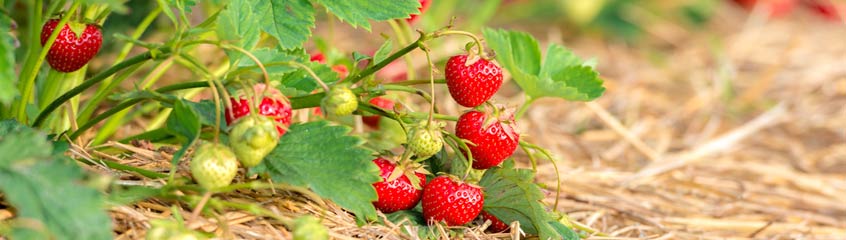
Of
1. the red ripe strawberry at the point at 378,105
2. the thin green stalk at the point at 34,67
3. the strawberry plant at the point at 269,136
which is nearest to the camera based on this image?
the strawberry plant at the point at 269,136

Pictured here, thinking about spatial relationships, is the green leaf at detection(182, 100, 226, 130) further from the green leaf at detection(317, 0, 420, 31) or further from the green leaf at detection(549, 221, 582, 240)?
the green leaf at detection(549, 221, 582, 240)

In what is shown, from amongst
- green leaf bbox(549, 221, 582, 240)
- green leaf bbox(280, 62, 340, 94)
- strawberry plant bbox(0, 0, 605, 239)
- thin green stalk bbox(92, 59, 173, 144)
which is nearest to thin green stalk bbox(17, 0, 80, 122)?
strawberry plant bbox(0, 0, 605, 239)

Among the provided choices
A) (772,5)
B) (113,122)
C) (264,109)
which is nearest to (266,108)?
(264,109)

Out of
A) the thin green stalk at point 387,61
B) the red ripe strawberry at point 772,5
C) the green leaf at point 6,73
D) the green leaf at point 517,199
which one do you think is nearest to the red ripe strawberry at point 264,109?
the thin green stalk at point 387,61

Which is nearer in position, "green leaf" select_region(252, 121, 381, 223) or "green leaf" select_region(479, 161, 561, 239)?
"green leaf" select_region(252, 121, 381, 223)

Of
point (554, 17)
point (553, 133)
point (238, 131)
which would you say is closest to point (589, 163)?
point (553, 133)

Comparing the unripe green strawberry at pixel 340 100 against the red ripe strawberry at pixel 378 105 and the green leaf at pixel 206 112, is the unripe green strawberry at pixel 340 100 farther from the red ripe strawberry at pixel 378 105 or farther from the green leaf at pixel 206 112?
the red ripe strawberry at pixel 378 105
